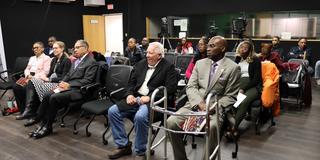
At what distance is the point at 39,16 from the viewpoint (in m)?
9.38

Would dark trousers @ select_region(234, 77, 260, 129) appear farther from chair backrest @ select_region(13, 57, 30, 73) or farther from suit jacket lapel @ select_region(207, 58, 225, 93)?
chair backrest @ select_region(13, 57, 30, 73)

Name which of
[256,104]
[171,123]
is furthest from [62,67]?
[256,104]

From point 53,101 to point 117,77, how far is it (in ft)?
2.85

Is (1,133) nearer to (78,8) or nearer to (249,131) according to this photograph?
(249,131)

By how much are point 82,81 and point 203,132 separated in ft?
6.74

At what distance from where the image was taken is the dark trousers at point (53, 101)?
342 cm

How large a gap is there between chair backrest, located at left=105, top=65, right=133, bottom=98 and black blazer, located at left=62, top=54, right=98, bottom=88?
206mm

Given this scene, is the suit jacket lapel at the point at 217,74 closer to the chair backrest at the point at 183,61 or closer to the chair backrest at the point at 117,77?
the chair backrest at the point at 117,77

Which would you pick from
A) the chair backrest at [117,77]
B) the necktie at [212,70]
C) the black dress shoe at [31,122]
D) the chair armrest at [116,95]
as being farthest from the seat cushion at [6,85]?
the necktie at [212,70]

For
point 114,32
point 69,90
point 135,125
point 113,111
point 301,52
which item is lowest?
point 135,125

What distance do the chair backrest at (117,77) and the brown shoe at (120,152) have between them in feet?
2.69

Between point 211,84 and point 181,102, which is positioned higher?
point 211,84

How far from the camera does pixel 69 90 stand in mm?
3549

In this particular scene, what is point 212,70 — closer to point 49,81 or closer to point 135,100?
point 135,100
